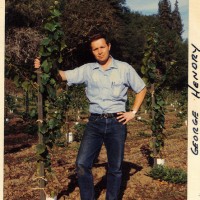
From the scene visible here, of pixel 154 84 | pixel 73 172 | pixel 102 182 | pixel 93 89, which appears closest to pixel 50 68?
pixel 93 89

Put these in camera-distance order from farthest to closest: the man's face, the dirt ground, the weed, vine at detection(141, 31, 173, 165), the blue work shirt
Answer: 1. vine at detection(141, 31, 173, 165)
2. the weed
3. the dirt ground
4. the blue work shirt
5. the man's face

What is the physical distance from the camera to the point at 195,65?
4.32m

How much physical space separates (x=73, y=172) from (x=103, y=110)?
8.80 ft

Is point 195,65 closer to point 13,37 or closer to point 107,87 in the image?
point 107,87

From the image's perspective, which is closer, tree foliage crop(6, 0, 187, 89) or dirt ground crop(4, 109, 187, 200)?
dirt ground crop(4, 109, 187, 200)

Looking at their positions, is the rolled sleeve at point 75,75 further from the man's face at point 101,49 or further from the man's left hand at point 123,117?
the man's left hand at point 123,117

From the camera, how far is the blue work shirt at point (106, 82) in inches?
185

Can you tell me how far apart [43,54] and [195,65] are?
1790 mm

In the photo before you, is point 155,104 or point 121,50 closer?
point 155,104

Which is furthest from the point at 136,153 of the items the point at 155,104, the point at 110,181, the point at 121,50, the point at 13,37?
the point at 121,50

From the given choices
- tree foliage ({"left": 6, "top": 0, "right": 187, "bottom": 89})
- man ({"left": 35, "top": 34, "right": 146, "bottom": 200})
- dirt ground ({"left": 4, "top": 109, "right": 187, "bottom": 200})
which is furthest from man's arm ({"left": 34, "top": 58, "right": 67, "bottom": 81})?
dirt ground ({"left": 4, "top": 109, "right": 187, "bottom": 200})

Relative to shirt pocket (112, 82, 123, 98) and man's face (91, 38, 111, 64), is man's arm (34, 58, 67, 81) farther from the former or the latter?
shirt pocket (112, 82, 123, 98)

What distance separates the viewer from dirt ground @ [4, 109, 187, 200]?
19.6ft

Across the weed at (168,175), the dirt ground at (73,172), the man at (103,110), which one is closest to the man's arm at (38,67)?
the man at (103,110)
